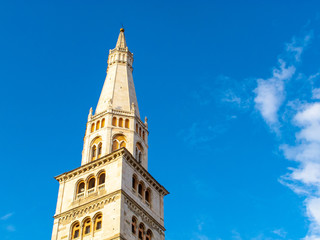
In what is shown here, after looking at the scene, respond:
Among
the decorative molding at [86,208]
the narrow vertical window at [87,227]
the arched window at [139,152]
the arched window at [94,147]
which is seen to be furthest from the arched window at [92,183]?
the arched window at [139,152]

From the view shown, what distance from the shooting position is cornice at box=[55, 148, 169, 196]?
172ft

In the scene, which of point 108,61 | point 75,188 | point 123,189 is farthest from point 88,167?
point 108,61

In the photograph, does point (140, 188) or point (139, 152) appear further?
point (139, 152)

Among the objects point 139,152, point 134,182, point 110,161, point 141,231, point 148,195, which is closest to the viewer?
point 141,231

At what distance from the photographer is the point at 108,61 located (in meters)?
69.4

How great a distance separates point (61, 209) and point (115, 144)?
9571mm

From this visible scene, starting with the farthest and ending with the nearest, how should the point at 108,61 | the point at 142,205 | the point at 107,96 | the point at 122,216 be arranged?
the point at 108,61, the point at 107,96, the point at 142,205, the point at 122,216

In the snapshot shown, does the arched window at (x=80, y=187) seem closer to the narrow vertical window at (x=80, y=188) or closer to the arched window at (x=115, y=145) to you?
the narrow vertical window at (x=80, y=188)

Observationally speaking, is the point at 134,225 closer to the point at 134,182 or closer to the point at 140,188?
the point at 134,182

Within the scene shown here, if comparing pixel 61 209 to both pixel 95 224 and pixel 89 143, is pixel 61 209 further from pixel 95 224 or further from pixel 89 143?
pixel 89 143

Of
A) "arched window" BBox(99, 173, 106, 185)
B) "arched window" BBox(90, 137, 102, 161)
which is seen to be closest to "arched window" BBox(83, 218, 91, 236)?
"arched window" BBox(99, 173, 106, 185)

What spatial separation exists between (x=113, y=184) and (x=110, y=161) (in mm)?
3247

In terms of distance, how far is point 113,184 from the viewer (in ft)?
164

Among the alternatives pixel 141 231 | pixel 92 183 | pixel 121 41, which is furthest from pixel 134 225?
pixel 121 41
